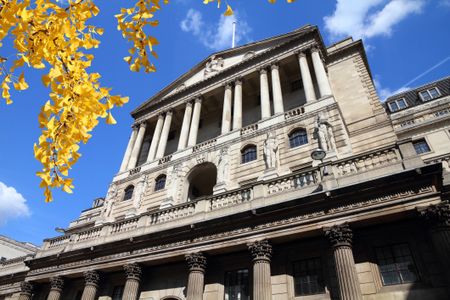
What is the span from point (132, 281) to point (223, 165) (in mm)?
9987

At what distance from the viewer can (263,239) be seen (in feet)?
49.3

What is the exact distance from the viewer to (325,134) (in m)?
19.7

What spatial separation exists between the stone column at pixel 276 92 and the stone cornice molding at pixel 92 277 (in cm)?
1777

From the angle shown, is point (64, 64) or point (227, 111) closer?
point (64, 64)

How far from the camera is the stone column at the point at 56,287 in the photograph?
2081 cm

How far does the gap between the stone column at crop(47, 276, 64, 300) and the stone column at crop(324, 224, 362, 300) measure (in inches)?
743

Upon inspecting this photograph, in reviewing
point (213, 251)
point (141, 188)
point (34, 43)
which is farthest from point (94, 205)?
point (34, 43)

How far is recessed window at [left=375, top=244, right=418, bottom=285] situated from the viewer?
12570 millimetres

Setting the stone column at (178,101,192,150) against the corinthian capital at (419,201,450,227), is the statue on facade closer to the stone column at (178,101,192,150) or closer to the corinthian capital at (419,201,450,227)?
the corinthian capital at (419,201,450,227)

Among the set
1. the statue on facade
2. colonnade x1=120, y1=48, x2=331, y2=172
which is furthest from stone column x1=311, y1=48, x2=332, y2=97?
the statue on facade

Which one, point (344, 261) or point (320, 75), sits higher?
point (320, 75)

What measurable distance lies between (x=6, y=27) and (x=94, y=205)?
48.4 m

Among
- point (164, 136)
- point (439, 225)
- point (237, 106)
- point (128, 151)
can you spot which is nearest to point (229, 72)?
point (237, 106)

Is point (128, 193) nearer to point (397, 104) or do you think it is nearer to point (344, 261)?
point (344, 261)
